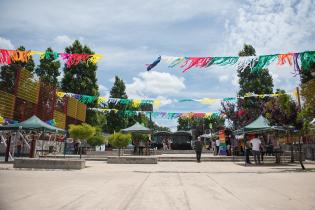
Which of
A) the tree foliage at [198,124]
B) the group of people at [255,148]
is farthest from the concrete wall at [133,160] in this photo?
the tree foliage at [198,124]

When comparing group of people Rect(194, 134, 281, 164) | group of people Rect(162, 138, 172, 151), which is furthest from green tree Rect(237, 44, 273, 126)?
group of people Rect(194, 134, 281, 164)

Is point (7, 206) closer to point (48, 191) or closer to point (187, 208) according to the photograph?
point (48, 191)

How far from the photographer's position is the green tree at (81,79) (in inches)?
1383

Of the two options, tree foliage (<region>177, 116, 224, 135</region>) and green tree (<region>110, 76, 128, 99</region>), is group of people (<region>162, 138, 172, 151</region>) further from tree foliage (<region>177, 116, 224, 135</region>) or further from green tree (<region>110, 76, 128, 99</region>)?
tree foliage (<region>177, 116, 224, 135</region>)

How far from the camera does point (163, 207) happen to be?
4.87 metres

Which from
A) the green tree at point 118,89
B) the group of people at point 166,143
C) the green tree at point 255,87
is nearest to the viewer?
the group of people at point 166,143

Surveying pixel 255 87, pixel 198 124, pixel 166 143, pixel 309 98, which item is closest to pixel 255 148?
pixel 309 98

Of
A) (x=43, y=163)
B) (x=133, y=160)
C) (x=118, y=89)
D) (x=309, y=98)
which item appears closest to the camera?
(x=43, y=163)

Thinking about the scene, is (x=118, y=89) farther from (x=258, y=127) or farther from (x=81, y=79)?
(x=258, y=127)

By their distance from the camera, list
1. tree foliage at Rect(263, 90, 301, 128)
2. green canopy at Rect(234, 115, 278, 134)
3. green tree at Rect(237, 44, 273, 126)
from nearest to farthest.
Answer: green canopy at Rect(234, 115, 278, 134) → tree foliage at Rect(263, 90, 301, 128) → green tree at Rect(237, 44, 273, 126)

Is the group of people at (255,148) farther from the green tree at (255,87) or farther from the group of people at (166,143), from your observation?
the green tree at (255,87)

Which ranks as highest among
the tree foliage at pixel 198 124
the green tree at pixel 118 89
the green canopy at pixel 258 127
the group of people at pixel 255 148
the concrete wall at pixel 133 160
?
the green tree at pixel 118 89

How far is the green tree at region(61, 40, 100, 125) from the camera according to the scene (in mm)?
35125

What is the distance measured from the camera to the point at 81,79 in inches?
1396
